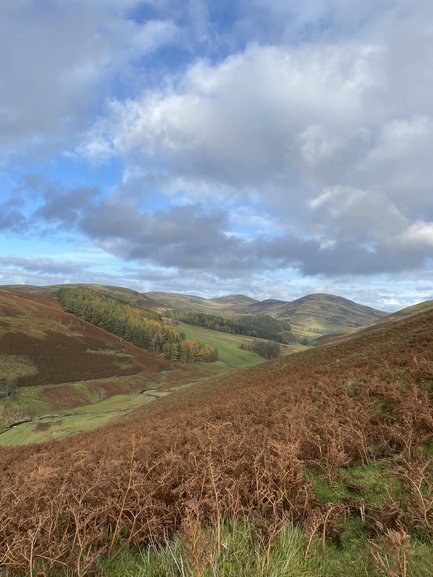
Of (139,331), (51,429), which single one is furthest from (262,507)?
(139,331)

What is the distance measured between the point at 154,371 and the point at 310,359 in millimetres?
87018

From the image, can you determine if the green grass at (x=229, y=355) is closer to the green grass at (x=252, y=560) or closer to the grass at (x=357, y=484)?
the grass at (x=357, y=484)

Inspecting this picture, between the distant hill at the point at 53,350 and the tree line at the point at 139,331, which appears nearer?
the distant hill at the point at 53,350

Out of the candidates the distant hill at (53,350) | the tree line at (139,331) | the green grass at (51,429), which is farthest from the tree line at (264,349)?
the green grass at (51,429)

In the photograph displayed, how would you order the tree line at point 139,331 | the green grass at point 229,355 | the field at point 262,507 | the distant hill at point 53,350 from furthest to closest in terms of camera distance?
1. the tree line at point 139,331
2. the green grass at point 229,355
3. the distant hill at point 53,350
4. the field at point 262,507

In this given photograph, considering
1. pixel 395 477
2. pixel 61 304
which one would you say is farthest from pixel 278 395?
pixel 61 304

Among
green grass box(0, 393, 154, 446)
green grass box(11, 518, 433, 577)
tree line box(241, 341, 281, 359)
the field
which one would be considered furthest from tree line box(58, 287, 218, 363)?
green grass box(11, 518, 433, 577)

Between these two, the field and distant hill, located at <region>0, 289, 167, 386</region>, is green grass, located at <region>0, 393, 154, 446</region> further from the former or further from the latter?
the field

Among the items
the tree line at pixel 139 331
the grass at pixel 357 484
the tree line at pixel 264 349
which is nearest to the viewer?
the grass at pixel 357 484

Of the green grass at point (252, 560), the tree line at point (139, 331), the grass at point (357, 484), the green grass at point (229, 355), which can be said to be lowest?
the green grass at point (229, 355)

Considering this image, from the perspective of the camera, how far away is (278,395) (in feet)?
52.8

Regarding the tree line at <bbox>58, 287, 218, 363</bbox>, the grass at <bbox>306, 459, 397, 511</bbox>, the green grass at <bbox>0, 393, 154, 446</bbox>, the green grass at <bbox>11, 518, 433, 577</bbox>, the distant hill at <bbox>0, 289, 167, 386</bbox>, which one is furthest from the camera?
the tree line at <bbox>58, 287, 218, 363</bbox>

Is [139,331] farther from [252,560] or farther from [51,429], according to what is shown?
[252,560]

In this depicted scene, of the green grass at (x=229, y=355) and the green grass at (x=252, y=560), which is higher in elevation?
the green grass at (x=252, y=560)
